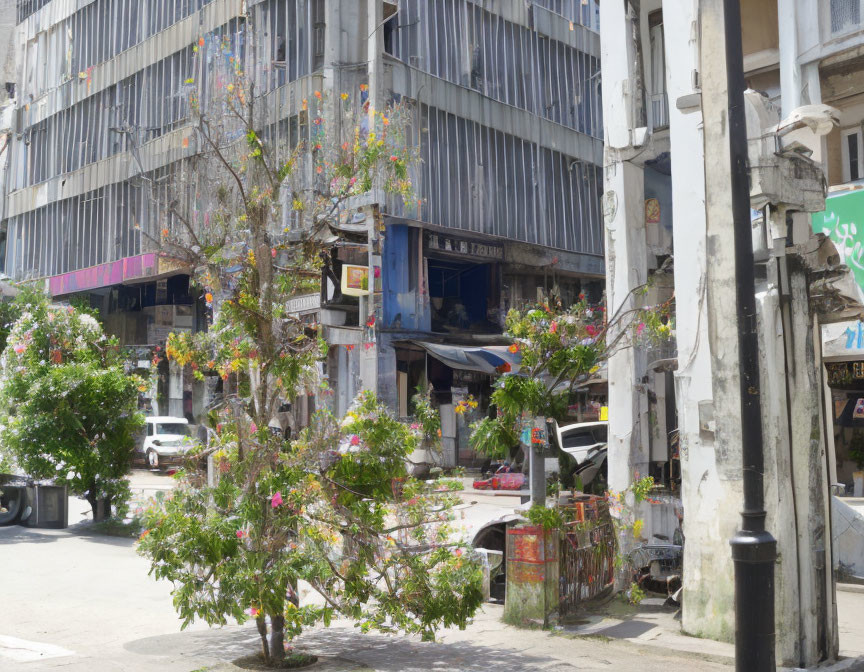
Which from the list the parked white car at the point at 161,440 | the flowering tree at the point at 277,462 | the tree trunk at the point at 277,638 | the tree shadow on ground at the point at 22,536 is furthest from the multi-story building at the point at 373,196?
the tree trunk at the point at 277,638

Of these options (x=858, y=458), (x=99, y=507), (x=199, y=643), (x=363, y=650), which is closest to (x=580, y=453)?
(x=858, y=458)

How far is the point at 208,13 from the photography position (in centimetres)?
3195

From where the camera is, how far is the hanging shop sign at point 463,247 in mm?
29062

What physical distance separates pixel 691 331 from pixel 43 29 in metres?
38.5

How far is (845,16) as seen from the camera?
16.8 metres

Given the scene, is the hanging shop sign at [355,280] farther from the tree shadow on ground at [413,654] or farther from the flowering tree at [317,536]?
the flowering tree at [317,536]

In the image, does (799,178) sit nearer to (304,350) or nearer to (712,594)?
(712,594)

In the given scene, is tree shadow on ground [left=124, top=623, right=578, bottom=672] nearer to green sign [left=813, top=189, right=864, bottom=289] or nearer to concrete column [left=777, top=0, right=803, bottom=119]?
green sign [left=813, top=189, right=864, bottom=289]

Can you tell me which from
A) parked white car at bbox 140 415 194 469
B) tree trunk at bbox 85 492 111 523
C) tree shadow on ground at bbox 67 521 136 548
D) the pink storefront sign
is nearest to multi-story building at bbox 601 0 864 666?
tree shadow on ground at bbox 67 521 136 548

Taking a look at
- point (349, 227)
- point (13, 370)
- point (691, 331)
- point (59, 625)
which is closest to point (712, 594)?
point (691, 331)

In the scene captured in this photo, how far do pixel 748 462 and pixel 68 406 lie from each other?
12749 millimetres

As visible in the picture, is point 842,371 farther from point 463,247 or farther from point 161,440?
point 161,440

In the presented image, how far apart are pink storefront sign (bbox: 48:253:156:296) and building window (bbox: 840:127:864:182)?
889 inches

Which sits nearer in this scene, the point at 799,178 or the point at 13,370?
the point at 799,178
